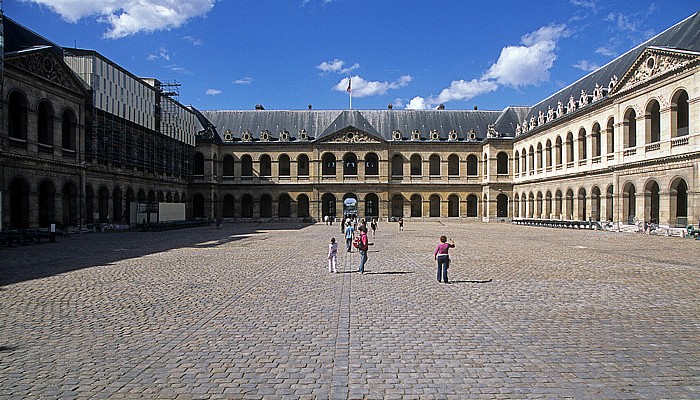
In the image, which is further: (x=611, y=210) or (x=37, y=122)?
(x=611, y=210)

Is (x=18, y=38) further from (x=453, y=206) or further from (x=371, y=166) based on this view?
(x=453, y=206)

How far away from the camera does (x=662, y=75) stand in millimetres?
30406

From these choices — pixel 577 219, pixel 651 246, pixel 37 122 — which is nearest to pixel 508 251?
pixel 651 246

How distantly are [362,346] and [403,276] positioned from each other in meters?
6.68

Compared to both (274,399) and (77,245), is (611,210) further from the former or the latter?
(274,399)

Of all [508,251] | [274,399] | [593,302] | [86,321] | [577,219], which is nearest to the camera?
[274,399]

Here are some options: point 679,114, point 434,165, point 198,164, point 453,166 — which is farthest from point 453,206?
point 679,114

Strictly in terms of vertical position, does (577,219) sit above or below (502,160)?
below

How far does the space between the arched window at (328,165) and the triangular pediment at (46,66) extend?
3064 cm

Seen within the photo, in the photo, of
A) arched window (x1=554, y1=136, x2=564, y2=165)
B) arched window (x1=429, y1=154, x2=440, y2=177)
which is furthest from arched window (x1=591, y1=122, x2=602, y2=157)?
arched window (x1=429, y1=154, x2=440, y2=177)

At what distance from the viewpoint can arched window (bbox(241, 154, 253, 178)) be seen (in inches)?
2399

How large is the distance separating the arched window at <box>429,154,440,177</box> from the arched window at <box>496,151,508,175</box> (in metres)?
7.18

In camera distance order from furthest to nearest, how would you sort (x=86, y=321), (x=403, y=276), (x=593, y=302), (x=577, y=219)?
(x=577, y=219) < (x=403, y=276) < (x=593, y=302) < (x=86, y=321)

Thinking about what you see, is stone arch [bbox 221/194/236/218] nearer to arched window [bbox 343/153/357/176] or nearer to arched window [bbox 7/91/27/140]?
arched window [bbox 343/153/357/176]
